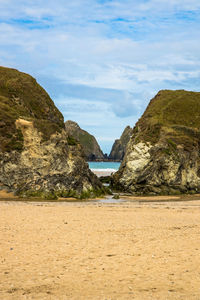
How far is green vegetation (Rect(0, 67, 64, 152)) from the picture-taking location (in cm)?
4028

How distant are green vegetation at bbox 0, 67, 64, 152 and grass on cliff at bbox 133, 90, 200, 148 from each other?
1436 centimetres

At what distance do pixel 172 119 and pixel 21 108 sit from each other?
27.7 metres

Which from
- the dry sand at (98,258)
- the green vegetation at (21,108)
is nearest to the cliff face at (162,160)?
the green vegetation at (21,108)

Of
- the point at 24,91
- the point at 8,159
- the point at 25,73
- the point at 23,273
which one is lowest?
the point at 23,273

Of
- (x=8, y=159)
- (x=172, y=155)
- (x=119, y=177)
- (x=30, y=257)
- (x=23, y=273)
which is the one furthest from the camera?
(x=119, y=177)

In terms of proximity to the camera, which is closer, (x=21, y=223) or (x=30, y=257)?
(x=30, y=257)

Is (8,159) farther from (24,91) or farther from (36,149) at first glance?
(24,91)

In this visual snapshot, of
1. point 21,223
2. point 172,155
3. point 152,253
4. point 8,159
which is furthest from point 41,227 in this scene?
point 172,155

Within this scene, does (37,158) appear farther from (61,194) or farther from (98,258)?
(98,258)

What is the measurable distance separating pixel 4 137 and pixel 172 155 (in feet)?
77.5

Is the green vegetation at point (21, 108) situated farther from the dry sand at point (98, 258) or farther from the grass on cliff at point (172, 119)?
the dry sand at point (98, 258)

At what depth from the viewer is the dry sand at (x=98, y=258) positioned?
9.75m

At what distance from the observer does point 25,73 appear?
60250 millimetres

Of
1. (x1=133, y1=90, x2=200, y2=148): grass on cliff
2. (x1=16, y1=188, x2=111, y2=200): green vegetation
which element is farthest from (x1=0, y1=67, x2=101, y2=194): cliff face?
(x1=133, y1=90, x2=200, y2=148): grass on cliff
